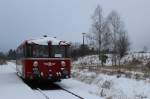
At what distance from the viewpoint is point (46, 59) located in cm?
2453

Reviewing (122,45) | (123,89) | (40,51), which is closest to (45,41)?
(40,51)

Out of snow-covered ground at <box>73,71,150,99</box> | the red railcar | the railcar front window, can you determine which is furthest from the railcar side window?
snow-covered ground at <box>73,71,150,99</box>

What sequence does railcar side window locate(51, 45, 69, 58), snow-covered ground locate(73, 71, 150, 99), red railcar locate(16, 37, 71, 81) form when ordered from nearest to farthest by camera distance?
snow-covered ground locate(73, 71, 150, 99) < red railcar locate(16, 37, 71, 81) < railcar side window locate(51, 45, 69, 58)

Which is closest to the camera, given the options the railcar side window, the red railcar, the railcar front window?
the red railcar

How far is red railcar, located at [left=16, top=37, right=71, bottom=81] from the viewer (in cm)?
2448

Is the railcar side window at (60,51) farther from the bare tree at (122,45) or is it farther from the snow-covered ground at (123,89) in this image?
the bare tree at (122,45)

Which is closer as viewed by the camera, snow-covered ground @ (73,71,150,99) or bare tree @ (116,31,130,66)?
snow-covered ground @ (73,71,150,99)

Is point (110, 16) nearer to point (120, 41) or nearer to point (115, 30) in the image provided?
point (115, 30)

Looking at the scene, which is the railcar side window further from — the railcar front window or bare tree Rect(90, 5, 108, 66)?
bare tree Rect(90, 5, 108, 66)

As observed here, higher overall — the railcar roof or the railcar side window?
the railcar roof

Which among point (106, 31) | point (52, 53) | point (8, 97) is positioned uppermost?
point (106, 31)

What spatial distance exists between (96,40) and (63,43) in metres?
42.7

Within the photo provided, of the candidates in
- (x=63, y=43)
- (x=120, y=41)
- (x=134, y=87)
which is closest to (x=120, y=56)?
(x=120, y=41)

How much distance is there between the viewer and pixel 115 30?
68125mm
